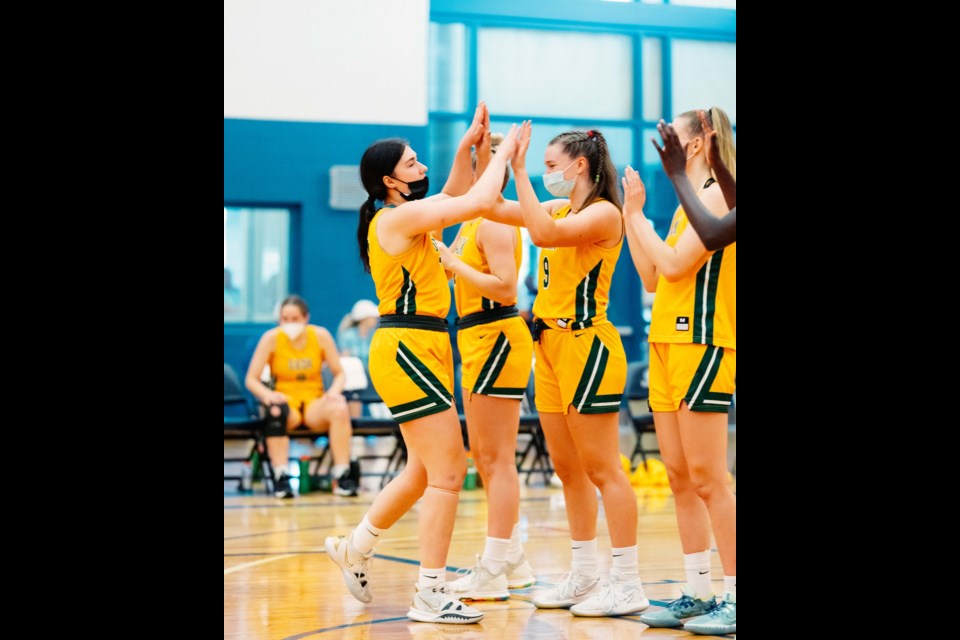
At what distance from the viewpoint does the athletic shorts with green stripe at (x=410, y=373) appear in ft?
12.3

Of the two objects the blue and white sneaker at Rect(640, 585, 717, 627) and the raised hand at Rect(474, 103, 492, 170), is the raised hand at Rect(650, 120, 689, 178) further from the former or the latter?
the blue and white sneaker at Rect(640, 585, 717, 627)

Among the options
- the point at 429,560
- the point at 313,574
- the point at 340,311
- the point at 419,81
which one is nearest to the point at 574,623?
the point at 429,560

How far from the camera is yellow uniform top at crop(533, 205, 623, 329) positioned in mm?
3947

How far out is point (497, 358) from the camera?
4.33 meters

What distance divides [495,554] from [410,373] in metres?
0.88

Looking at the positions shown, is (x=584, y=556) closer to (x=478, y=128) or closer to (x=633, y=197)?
(x=633, y=197)

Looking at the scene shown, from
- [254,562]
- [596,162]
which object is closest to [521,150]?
[596,162]

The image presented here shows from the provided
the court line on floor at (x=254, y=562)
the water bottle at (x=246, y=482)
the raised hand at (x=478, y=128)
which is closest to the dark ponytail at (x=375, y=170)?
the raised hand at (x=478, y=128)

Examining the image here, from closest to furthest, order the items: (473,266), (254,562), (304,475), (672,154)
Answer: (672,154)
(473,266)
(254,562)
(304,475)

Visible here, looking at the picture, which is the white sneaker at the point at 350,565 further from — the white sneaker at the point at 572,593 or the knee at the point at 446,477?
the white sneaker at the point at 572,593

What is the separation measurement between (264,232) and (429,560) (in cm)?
895

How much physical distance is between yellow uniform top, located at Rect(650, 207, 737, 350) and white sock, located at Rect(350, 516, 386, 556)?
1.28 metres
